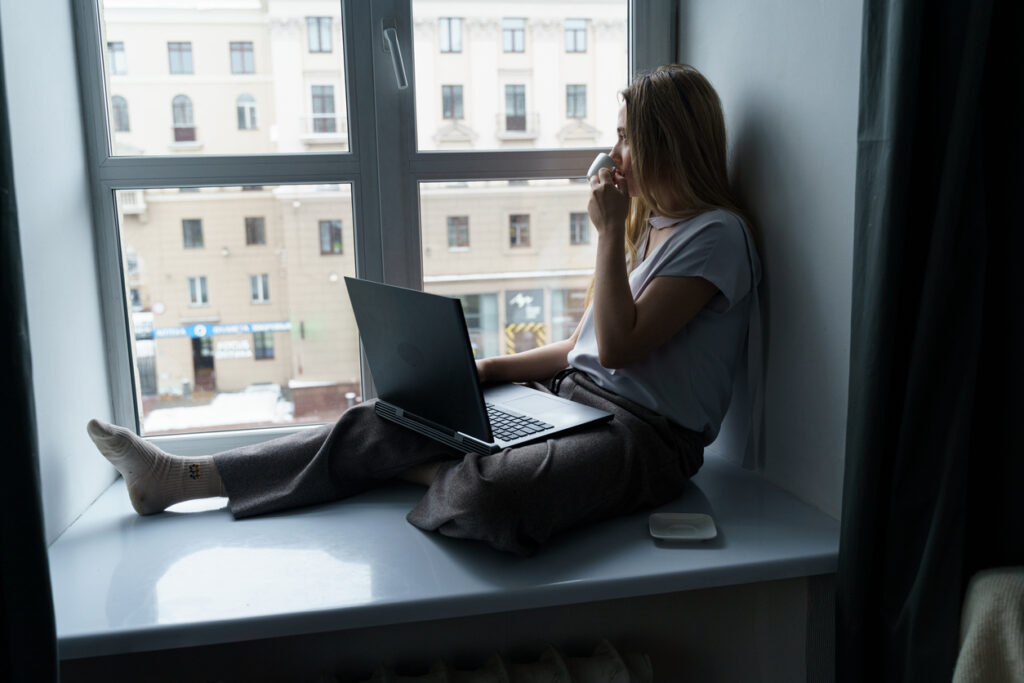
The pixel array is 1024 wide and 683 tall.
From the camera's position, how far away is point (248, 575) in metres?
1.06

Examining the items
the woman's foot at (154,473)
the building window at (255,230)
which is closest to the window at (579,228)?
the building window at (255,230)

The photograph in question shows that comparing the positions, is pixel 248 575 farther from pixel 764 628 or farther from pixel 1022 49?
pixel 1022 49

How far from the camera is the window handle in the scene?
1.50 metres

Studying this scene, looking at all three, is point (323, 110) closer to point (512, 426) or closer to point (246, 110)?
point (246, 110)

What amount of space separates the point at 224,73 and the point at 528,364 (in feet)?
2.66

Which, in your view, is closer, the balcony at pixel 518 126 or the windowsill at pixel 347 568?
the windowsill at pixel 347 568

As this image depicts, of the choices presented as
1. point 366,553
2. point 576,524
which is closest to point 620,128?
point 576,524

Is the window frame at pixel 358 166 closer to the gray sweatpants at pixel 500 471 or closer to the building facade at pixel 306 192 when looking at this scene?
the building facade at pixel 306 192

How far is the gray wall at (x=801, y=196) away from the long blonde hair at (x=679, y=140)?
71 mm

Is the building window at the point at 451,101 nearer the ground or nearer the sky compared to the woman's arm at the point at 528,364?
nearer the sky

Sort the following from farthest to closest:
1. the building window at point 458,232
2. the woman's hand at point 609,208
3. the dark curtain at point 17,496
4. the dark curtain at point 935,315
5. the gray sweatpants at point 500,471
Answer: the building window at point 458,232 < the woman's hand at point 609,208 < the gray sweatpants at point 500,471 < the dark curtain at point 935,315 < the dark curtain at point 17,496

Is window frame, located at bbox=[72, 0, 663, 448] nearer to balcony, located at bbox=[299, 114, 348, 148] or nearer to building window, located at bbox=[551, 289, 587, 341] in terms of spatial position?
balcony, located at bbox=[299, 114, 348, 148]

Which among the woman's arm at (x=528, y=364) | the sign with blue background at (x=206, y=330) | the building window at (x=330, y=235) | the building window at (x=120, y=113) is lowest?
the woman's arm at (x=528, y=364)

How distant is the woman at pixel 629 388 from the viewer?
1.19 meters
